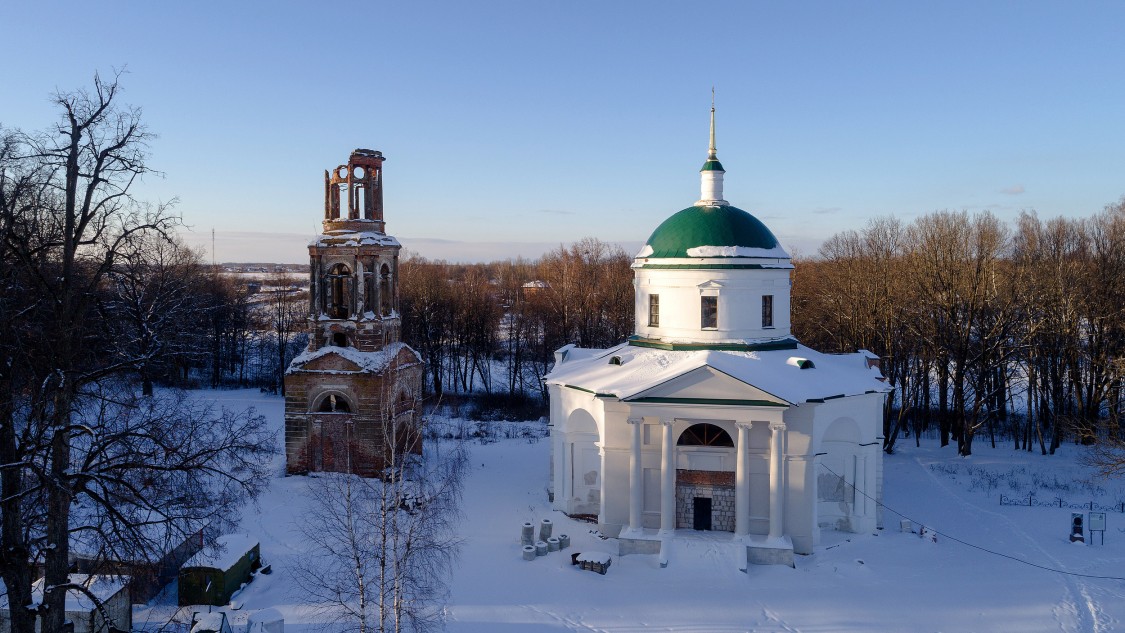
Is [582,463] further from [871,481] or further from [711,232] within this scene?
[871,481]

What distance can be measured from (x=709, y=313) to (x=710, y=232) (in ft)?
6.72

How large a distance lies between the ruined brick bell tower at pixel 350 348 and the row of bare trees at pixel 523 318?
18.4 m

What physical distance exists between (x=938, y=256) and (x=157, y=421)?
2715 cm

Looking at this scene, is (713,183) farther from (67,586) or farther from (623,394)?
(67,586)

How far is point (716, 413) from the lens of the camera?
1595 centimetres

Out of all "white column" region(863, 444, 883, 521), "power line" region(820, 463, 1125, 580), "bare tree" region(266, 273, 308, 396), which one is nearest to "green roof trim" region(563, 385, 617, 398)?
"power line" region(820, 463, 1125, 580)

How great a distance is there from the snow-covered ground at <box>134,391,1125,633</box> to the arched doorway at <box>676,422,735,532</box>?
0.70 m

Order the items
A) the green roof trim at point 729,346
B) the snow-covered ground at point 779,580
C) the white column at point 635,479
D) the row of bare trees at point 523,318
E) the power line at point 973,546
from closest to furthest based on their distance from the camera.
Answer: the snow-covered ground at point 779,580
the power line at point 973,546
the white column at point 635,479
the green roof trim at point 729,346
the row of bare trees at point 523,318

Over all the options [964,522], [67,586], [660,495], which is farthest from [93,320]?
[964,522]

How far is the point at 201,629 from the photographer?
10758mm

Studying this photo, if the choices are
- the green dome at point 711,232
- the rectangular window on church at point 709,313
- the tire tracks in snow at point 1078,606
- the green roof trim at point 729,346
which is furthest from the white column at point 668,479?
the tire tracks in snow at point 1078,606

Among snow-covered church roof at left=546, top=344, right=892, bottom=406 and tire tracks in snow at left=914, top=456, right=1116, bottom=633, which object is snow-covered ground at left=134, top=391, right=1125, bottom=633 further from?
snow-covered church roof at left=546, top=344, right=892, bottom=406

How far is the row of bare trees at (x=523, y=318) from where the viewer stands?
1586 inches

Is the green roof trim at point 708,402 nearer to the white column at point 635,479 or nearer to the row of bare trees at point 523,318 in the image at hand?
the white column at point 635,479
